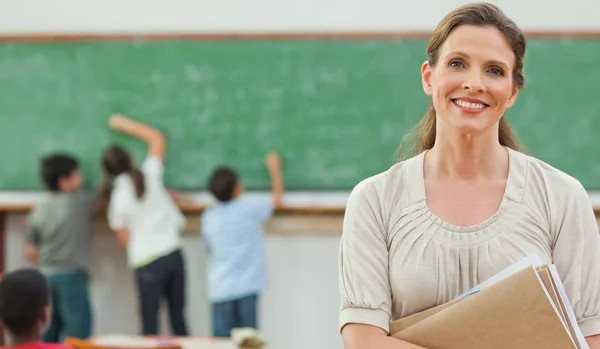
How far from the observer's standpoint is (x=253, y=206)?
485 centimetres

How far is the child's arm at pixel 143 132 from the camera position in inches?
203

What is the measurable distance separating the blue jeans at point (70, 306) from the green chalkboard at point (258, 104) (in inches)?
21.6

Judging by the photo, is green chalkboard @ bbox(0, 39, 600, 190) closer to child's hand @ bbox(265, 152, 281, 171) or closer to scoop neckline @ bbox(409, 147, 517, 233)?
child's hand @ bbox(265, 152, 281, 171)

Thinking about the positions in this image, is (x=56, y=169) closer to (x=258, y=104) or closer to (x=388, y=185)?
(x=258, y=104)

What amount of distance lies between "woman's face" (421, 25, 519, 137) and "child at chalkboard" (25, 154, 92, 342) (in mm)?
3987

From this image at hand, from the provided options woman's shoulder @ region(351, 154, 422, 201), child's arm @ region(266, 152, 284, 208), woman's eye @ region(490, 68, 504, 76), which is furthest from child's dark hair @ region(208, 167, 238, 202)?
woman's eye @ region(490, 68, 504, 76)

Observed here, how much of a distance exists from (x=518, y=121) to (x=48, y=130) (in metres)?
2.53

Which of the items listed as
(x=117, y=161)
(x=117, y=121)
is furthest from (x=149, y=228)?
(x=117, y=121)

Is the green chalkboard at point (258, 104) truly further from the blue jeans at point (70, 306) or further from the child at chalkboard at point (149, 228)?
the blue jeans at point (70, 306)

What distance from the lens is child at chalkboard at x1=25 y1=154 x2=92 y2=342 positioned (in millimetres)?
5016

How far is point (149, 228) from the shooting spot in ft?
16.3

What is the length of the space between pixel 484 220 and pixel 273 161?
3.85 meters

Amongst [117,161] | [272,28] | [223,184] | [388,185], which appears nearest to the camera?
[388,185]

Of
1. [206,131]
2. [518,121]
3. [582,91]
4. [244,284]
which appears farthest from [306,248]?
[582,91]
